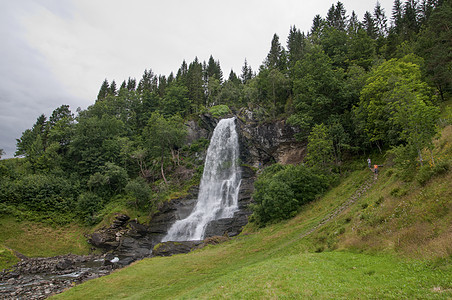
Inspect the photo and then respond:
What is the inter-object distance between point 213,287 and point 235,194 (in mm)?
28244

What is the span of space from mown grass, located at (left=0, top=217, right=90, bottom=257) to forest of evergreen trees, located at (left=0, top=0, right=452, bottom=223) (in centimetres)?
290

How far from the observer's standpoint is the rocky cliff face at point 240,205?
34.7m

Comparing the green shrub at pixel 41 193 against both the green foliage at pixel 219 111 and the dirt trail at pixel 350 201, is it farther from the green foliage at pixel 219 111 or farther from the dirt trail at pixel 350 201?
the dirt trail at pixel 350 201

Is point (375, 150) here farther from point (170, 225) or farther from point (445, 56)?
point (170, 225)

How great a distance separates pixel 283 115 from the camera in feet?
147

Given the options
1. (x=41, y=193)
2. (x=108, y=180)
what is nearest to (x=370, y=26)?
(x=108, y=180)

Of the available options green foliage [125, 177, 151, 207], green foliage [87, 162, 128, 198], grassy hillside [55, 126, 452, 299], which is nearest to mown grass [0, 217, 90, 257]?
green foliage [87, 162, 128, 198]

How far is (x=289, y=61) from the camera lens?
5734cm

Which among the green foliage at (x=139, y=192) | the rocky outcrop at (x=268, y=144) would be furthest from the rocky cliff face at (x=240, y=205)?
the green foliage at (x=139, y=192)

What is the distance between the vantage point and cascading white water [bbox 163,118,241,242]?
36625 millimetres

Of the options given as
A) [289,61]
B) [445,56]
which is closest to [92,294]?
[445,56]

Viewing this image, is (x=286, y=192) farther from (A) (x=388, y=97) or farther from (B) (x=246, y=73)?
(B) (x=246, y=73)

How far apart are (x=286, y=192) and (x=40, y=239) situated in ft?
132

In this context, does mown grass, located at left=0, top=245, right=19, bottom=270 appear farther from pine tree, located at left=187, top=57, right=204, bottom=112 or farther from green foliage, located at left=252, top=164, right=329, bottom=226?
pine tree, located at left=187, top=57, right=204, bottom=112
